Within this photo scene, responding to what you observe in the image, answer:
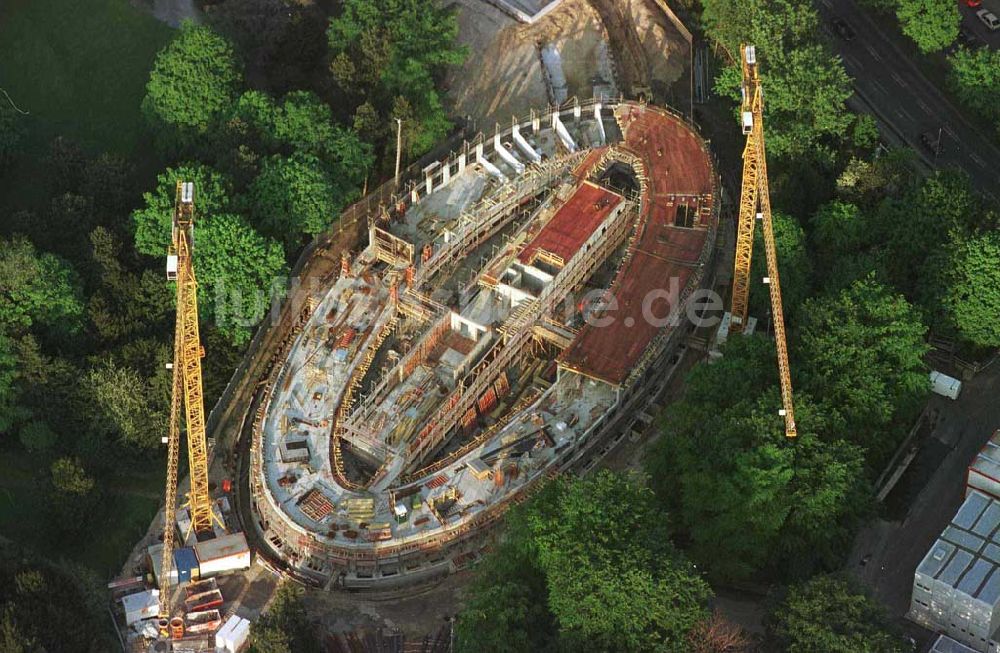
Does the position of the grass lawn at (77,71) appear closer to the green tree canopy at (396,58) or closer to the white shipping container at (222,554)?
the green tree canopy at (396,58)

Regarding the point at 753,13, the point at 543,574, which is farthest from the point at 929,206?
the point at 543,574

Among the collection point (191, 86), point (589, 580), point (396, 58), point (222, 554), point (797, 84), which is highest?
point (797, 84)

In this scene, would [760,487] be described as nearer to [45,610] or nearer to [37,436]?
[45,610]

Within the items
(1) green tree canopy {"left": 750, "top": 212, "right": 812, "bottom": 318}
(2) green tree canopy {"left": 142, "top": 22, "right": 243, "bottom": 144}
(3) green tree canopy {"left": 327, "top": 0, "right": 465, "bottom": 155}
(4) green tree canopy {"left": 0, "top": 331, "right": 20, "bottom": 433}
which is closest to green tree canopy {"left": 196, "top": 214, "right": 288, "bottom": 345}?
(2) green tree canopy {"left": 142, "top": 22, "right": 243, "bottom": 144}

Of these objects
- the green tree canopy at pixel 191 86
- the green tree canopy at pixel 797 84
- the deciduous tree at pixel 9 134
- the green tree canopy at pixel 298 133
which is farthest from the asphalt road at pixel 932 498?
the deciduous tree at pixel 9 134

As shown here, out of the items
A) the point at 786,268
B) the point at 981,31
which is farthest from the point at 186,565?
the point at 981,31

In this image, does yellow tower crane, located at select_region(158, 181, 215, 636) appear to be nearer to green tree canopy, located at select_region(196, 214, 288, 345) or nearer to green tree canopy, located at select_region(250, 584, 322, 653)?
green tree canopy, located at select_region(250, 584, 322, 653)
